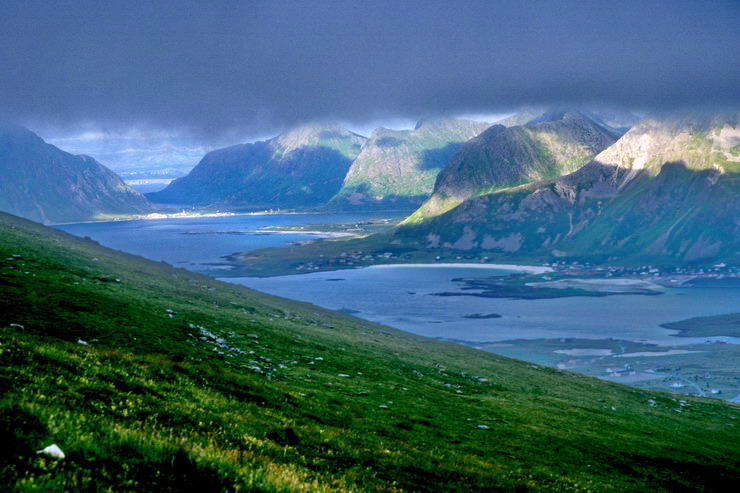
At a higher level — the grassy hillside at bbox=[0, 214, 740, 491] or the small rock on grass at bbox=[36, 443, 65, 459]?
the small rock on grass at bbox=[36, 443, 65, 459]

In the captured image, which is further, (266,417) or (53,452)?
(266,417)

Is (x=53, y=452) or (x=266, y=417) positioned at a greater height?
(x=53, y=452)

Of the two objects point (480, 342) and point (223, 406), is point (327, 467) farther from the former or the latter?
point (480, 342)

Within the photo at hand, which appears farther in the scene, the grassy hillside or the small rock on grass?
the grassy hillside

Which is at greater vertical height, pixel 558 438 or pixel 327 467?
pixel 327 467

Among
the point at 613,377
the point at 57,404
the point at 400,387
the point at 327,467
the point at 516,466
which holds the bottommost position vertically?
the point at 613,377

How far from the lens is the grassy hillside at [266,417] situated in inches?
419

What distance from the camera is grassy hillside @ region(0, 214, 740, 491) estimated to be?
10641 millimetres

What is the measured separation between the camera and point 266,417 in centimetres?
1981

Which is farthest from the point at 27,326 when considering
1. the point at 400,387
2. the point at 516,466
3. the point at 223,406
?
the point at 400,387

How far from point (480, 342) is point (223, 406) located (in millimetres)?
164917

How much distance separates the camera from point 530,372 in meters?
78.5

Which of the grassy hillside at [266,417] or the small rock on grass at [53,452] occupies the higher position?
the small rock on grass at [53,452]

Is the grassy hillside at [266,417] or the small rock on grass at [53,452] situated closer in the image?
the small rock on grass at [53,452]
